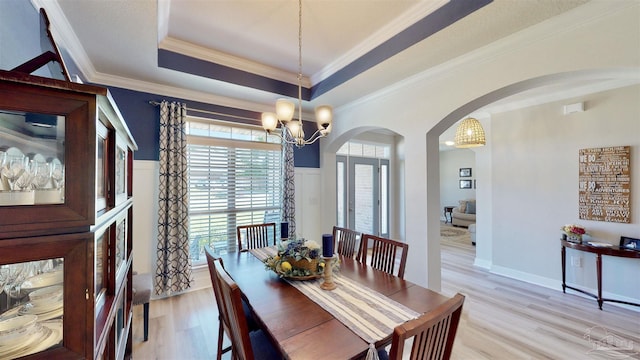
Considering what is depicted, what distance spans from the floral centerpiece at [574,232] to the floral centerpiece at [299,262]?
3.60 meters

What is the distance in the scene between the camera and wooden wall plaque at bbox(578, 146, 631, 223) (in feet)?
10.2

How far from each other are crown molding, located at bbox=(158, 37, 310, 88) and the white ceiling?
1cm

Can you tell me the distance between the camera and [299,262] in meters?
1.90

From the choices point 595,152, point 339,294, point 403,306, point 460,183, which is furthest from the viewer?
point 460,183

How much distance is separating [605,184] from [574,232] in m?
0.71

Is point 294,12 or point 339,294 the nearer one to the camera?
point 339,294

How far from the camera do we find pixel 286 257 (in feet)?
6.43

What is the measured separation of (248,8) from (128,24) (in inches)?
37.5

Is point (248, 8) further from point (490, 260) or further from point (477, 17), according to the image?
point (490, 260)

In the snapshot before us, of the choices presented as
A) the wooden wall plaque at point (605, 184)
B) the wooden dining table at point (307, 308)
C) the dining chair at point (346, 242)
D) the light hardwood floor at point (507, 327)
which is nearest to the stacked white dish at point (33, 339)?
the wooden dining table at point (307, 308)

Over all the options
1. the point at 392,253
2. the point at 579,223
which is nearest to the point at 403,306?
the point at 392,253

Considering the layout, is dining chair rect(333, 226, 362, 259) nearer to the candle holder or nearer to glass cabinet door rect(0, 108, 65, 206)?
the candle holder

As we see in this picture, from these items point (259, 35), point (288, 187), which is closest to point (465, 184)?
point (288, 187)

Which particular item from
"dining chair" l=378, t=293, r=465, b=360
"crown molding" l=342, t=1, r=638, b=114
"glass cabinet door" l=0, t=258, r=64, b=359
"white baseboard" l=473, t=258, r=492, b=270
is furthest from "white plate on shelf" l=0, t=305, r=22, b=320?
"white baseboard" l=473, t=258, r=492, b=270
